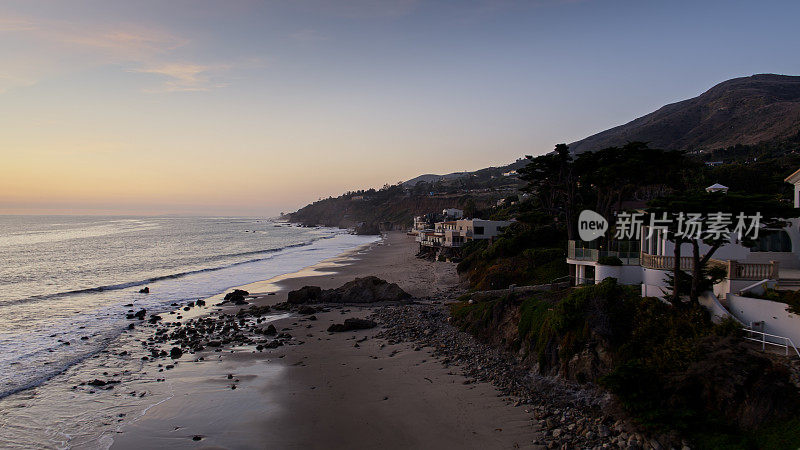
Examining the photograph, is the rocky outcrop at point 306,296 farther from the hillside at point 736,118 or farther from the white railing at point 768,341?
the hillside at point 736,118

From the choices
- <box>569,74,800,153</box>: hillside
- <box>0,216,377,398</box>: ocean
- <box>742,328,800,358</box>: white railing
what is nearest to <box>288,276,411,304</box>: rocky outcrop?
<box>0,216,377,398</box>: ocean

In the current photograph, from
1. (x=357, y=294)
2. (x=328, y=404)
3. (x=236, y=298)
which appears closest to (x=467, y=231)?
(x=357, y=294)

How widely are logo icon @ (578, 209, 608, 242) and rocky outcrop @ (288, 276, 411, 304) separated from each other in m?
12.5

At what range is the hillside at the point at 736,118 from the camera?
10125 cm

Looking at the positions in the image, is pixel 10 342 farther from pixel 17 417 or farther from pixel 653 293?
pixel 653 293

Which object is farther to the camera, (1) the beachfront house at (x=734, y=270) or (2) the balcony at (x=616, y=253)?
(2) the balcony at (x=616, y=253)

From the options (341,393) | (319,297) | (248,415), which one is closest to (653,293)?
(341,393)

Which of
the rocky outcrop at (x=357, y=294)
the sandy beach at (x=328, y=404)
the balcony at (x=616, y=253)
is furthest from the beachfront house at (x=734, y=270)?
the rocky outcrop at (x=357, y=294)

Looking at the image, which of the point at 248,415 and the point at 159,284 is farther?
the point at 159,284

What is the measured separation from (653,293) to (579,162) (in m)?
12.5

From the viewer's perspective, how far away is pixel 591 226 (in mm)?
24734

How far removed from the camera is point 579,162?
86.0 feet

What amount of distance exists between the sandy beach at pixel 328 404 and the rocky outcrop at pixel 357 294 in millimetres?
8302

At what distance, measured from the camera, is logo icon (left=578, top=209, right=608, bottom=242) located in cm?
2359
